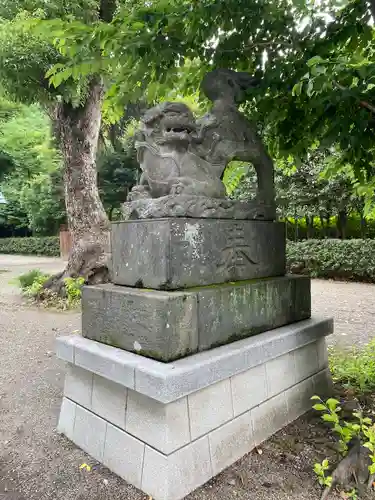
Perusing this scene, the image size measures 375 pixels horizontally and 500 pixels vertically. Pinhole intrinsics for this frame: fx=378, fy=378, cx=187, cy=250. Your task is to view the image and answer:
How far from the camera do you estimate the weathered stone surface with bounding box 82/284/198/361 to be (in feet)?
7.11

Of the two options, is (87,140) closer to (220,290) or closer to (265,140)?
(265,140)

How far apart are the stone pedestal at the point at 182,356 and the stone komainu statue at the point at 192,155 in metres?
0.12

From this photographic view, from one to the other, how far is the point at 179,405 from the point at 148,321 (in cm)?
50

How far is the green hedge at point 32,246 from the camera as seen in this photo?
2089 cm

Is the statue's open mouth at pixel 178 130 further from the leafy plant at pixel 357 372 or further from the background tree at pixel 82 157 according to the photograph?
the background tree at pixel 82 157

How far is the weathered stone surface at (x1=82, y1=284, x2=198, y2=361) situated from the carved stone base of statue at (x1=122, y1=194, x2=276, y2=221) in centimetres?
50

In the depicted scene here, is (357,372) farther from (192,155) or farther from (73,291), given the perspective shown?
(73,291)

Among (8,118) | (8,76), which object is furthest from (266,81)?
(8,118)

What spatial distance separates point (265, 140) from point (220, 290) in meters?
2.13

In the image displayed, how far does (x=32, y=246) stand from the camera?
73.7 ft

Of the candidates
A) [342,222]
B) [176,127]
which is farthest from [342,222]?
[176,127]

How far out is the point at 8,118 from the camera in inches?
612

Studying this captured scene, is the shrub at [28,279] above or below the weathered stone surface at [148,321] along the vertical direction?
below

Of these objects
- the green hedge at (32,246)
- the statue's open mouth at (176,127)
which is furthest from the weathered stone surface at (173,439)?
the green hedge at (32,246)
